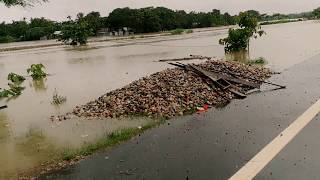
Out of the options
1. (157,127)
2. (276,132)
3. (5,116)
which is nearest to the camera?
(276,132)

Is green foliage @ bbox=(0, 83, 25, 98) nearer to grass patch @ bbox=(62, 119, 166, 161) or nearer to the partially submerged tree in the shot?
grass patch @ bbox=(62, 119, 166, 161)

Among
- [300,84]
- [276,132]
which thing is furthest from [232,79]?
[276,132]

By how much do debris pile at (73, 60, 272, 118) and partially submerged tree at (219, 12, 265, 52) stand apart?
15.7 m

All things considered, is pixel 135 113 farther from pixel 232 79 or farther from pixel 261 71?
pixel 261 71

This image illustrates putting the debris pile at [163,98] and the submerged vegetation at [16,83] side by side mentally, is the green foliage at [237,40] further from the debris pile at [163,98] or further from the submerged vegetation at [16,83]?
the debris pile at [163,98]

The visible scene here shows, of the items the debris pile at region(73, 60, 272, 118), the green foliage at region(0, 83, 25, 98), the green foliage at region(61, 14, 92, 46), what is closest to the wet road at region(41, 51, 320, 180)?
the debris pile at region(73, 60, 272, 118)

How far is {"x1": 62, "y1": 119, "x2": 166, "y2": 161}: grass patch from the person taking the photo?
9.95 m

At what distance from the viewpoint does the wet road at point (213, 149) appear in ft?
26.9

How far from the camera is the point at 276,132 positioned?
417 inches

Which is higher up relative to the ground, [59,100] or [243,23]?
[243,23]

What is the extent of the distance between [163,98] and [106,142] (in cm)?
431

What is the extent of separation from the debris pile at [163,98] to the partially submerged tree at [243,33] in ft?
51.6

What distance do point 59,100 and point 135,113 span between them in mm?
5325

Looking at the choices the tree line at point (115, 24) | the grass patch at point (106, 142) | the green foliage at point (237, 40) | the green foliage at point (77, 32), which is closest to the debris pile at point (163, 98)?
the grass patch at point (106, 142)
